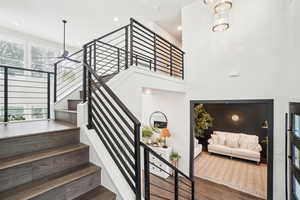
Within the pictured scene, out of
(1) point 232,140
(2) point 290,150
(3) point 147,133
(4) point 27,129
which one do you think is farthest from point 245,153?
(4) point 27,129

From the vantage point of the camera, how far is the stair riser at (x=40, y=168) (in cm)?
116

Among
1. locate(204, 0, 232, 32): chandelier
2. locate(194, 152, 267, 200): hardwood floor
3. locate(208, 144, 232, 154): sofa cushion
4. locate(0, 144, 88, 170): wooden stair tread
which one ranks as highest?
locate(204, 0, 232, 32): chandelier

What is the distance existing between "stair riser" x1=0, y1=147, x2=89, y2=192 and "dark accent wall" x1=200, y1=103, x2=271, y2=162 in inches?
269

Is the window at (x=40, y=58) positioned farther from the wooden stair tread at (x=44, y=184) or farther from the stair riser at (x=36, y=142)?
the wooden stair tread at (x=44, y=184)

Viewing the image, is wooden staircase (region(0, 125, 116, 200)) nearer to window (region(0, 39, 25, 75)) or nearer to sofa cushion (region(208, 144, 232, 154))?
window (region(0, 39, 25, 75))

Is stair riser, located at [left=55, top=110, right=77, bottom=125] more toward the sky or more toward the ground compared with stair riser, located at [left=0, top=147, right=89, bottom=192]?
more toward the sky

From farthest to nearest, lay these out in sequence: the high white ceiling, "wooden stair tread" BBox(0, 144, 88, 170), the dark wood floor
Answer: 1. the high white ceiling
2. the dark wood floor
3. "wooden stair tread" BBox(0, 144, 88, 170)

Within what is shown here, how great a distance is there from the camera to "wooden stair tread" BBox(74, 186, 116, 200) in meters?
1.35

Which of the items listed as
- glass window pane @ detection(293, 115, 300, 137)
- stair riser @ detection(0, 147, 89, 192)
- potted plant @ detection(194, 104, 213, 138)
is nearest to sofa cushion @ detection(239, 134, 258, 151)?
potted plant @ detection(194, 104, 213, 138)

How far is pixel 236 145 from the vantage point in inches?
236

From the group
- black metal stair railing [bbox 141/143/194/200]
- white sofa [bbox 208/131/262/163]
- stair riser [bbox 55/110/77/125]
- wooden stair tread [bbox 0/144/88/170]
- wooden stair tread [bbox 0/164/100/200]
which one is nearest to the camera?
wooden stair tread [bbox 0/164/100/200]

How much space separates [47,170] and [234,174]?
5.28 m

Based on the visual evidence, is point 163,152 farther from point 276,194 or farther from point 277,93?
point 277,93

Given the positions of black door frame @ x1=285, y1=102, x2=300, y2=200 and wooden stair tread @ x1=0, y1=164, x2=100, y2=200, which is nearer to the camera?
wooden stair tread @ x1=0, y1=164, x2=100, y2=200
